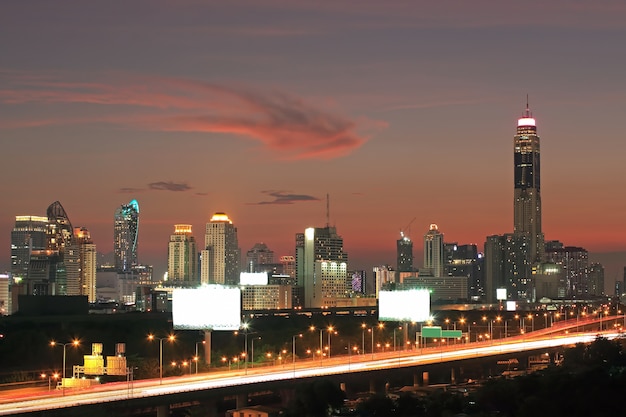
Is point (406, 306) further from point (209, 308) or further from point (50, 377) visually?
point (50, 377)

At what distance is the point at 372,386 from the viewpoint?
112m

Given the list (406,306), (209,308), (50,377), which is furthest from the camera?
(406,306)

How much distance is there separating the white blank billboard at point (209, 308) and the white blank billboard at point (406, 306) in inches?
1314

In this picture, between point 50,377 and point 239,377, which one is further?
point 50,377

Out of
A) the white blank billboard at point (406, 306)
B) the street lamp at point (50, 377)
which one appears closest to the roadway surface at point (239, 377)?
the white blank billboard at point (406, 306)

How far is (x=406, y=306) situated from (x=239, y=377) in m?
40.9

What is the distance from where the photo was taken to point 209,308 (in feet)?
341

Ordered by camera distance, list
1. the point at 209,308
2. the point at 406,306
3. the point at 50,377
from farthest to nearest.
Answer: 1. the point at 406,306
2. the point at 209,308
3. the point at 50,377

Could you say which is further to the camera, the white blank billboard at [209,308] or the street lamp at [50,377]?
the white blank billboard at [209,308]

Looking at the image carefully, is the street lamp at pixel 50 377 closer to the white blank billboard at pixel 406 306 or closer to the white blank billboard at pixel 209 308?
the white blank billboard at pixel 209 308

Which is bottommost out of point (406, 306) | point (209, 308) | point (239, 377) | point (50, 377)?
point (50, 377)

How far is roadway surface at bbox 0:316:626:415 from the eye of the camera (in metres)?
75.7

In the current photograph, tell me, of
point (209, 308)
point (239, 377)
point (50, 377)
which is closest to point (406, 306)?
point (209, 308)

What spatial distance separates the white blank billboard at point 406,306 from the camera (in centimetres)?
13338
